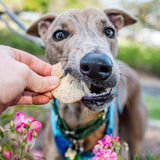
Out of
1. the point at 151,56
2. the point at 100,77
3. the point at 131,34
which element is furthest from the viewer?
the point at 131,34

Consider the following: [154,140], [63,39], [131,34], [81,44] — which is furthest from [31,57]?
[131,34]

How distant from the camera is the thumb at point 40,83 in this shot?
154cm

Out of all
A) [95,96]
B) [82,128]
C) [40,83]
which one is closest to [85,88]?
[95,96]

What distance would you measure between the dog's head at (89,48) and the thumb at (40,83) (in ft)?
0.71

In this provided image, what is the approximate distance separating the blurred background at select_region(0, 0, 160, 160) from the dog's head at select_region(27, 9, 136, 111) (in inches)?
19.4

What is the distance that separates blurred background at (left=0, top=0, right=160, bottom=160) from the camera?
364 centimetres

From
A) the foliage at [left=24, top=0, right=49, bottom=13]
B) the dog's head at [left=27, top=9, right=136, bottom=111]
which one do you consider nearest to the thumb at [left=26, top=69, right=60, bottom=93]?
the dog's head at [left=27, top=9, right=136, bottom=111]

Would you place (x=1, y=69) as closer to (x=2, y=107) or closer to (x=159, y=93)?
(x=2, y=107)

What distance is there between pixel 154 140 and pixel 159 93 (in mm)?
7365

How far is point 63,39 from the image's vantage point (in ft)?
7.89

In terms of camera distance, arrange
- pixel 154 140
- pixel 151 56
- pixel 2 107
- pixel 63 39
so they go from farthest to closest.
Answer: pixel 151 56 < pixel 154 140 < pixel 63 39 < pixel 2 107

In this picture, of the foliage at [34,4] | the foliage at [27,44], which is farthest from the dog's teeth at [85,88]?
the foliage at [34,4]

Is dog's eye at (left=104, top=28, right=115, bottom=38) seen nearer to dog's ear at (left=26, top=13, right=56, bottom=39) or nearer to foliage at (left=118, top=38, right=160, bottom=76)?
dog's ear at (left=26, top=13, right=56, bottom=39)

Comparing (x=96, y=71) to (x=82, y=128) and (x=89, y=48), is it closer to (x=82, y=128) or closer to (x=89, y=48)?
(x=89, y=48)
